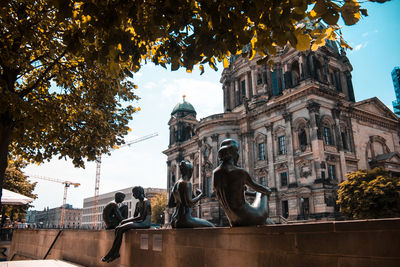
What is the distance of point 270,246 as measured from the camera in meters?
4.17

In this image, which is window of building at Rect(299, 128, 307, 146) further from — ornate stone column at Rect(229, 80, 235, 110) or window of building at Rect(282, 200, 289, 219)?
ornate stone column at Rect(229, 80, 235, 110)

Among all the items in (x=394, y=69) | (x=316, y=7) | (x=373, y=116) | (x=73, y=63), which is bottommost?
(x=316, y=7)

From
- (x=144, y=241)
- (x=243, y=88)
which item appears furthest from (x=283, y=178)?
(x=144, y=241)

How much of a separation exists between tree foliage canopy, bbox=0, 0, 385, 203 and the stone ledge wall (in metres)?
2.37

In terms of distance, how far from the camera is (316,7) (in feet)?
12.4

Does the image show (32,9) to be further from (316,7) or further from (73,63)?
(316,7)

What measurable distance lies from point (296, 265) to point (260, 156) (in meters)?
37.7

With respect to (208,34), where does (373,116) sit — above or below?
above

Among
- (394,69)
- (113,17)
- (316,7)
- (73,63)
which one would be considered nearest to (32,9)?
(73,63)

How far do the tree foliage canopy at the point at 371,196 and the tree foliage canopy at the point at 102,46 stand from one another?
65.7ft

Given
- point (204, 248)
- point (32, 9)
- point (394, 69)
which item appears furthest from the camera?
point (394, 69)

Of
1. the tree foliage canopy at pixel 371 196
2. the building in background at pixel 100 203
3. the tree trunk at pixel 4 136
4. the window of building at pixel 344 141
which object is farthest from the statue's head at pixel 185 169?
the building in background at pixel 100 203

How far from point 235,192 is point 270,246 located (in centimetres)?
105

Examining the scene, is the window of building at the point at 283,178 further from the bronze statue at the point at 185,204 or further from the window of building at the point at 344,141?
A: the bronze statue at the point at 185,204
